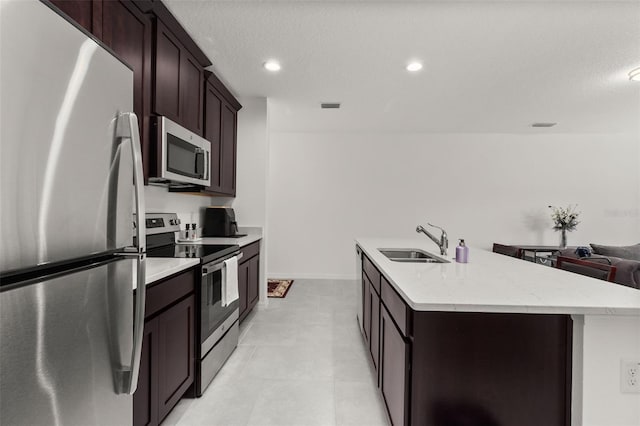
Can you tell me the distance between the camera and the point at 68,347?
0.72 meters

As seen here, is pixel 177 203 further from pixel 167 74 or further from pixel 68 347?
pixel 68 347

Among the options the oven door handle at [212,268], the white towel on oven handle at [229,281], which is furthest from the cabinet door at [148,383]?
the white towel on oven handle at [229,281]

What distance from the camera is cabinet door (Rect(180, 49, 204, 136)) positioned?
2.35 metres

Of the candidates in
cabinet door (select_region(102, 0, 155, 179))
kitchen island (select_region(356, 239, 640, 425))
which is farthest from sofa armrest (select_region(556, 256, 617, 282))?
cabinet door (select_region(102, 0, 155, 179))

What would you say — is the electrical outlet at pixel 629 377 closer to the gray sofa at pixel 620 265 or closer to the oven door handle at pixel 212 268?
the gray sofa at pixel 620 265

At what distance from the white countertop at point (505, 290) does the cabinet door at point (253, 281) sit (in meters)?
1.77

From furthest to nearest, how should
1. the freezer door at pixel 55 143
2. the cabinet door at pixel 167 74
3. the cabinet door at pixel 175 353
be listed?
1. the cabinet door at pixel 167 74
2. the cabinet door at pixel 175 353
3. the freezer door at pixel 55 143

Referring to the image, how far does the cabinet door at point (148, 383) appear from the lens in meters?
1.30

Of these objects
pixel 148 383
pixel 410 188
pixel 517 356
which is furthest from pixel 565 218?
pixel 148 383

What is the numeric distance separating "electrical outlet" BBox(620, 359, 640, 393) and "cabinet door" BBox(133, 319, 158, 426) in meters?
1.94

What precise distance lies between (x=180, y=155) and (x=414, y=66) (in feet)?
7.32

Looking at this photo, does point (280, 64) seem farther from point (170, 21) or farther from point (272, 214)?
point (272, 214)

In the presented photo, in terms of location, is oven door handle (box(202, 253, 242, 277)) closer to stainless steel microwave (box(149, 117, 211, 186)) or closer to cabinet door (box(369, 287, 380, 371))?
stainless steel microwave (box(149, 117, 211, 186))

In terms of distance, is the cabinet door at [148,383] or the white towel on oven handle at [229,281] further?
the white towel on oven handle at [229,281]
